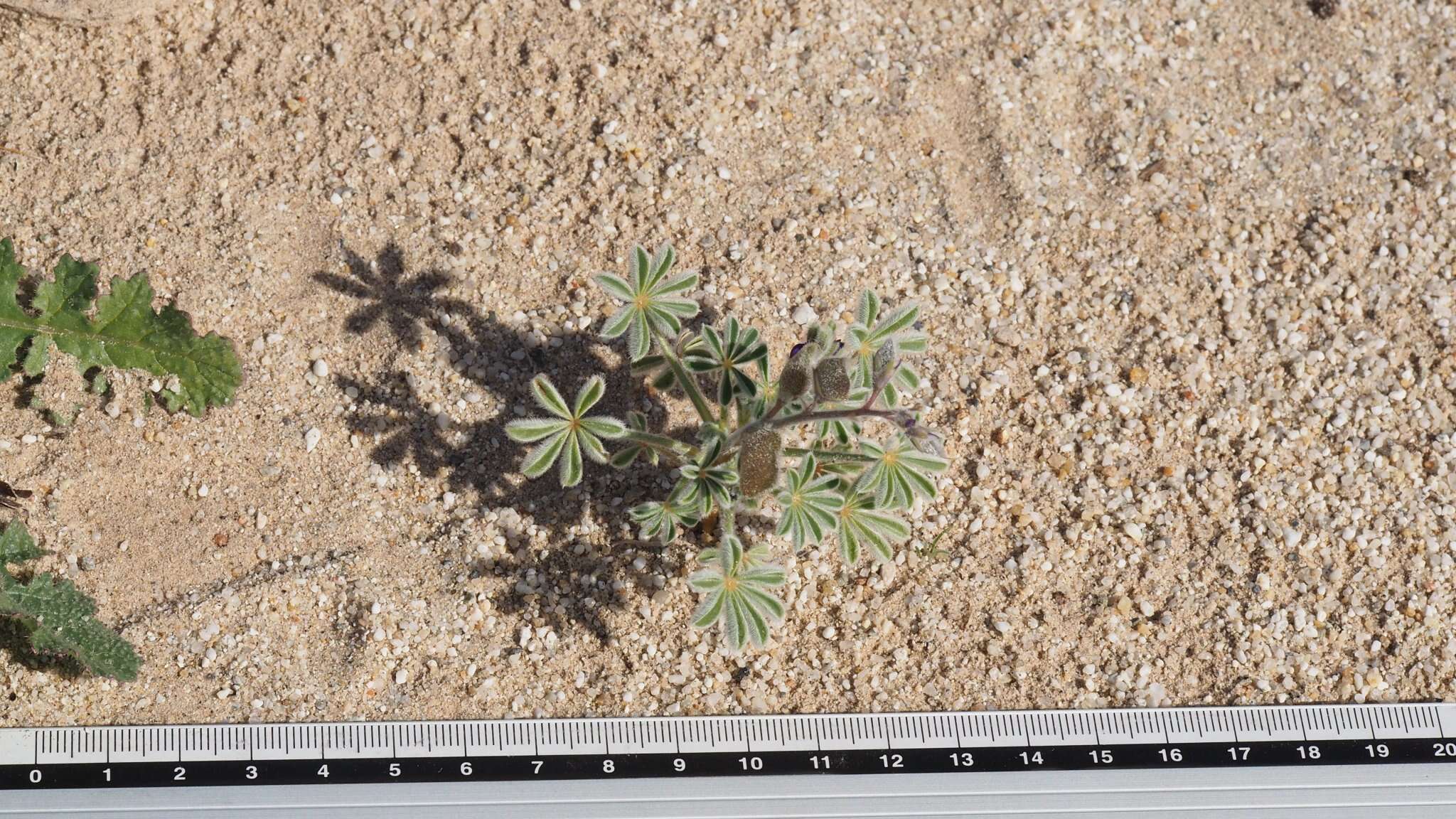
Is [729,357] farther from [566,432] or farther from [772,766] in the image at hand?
[772,766]

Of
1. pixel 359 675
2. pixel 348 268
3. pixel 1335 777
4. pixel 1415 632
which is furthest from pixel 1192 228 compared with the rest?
pixel 359 675

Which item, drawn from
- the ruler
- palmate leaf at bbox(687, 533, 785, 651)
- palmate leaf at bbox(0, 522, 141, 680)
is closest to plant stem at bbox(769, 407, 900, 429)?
palmate leaf at bbox(687, 533, 785, 651)

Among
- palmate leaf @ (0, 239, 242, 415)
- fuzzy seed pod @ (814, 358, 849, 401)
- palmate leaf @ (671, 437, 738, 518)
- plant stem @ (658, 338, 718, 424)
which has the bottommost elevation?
palmate leaf @ (671, 437, 738, 518)

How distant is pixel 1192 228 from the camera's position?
131 inches

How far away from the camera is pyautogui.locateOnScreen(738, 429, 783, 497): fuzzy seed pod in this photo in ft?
8.13

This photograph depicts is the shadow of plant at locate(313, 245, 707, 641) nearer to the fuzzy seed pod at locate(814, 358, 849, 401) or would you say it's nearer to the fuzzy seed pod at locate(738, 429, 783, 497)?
the fuzzy seed pod at locate(738, 429, 783, 497)

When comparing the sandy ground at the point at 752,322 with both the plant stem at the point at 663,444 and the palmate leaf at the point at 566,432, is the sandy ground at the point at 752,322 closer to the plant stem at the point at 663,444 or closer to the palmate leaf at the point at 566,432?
the plant stem at the point at 663,444

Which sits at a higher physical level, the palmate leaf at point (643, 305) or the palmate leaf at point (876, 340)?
the palmate leaf at point (643, 305)

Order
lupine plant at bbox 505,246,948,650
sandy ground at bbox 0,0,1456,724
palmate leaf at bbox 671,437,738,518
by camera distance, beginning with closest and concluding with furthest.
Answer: lupine plant at bbox 505,246,948,650, palmate leaf at bbox 671,437,738,518, sandy ground at bbox 0,0,1456,724

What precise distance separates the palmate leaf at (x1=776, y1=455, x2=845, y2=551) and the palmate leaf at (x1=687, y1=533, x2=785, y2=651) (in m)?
0.12

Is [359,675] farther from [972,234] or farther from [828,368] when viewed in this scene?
Answer: [972,234]

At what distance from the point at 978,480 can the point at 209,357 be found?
1896mm

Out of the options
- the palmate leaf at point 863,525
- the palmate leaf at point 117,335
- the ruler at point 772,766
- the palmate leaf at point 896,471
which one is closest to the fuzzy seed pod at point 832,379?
the palmate leaf at point 896,471

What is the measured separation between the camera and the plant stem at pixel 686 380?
2527 millimetres
